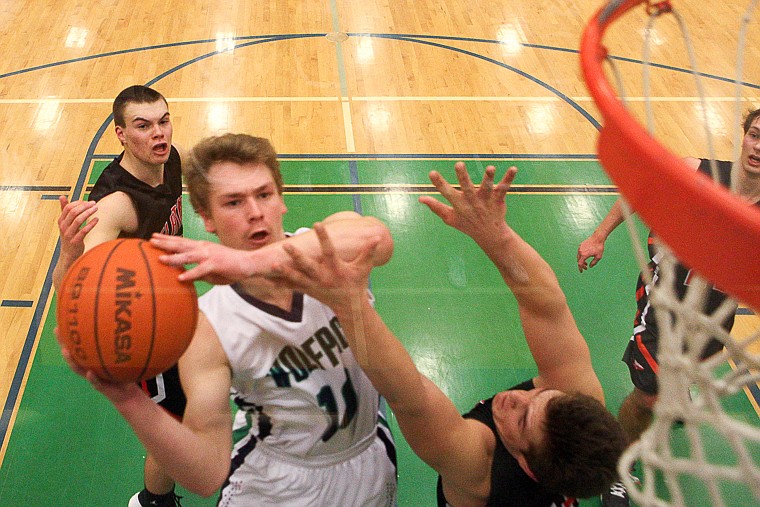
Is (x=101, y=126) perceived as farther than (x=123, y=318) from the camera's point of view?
Yes

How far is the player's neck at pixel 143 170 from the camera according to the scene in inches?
110

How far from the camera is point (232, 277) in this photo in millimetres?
1713

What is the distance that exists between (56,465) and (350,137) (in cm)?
267

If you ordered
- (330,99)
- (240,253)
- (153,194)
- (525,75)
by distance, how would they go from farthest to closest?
(525,75)
(330,99)
(153,194)
(240,253)

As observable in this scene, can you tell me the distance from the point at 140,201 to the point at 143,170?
0.87 ft

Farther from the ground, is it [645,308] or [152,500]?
[645,308]

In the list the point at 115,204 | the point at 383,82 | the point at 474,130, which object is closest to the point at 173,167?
the point at 115,204

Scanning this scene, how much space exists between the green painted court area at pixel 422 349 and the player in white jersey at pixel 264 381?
0.84 ft

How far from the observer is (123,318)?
153 centimetres

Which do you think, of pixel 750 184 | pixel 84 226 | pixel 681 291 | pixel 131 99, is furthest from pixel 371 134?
pixel 681 291

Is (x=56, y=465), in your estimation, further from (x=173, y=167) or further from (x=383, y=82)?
(x=383, y=82)

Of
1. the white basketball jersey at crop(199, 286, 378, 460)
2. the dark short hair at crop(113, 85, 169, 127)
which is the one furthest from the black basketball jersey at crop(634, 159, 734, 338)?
the dark short hair at crop(113, 85, 169, 127)

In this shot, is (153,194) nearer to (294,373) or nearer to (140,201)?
(140,201)

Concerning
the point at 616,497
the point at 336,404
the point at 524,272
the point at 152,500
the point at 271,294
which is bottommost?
the point at 616,497
